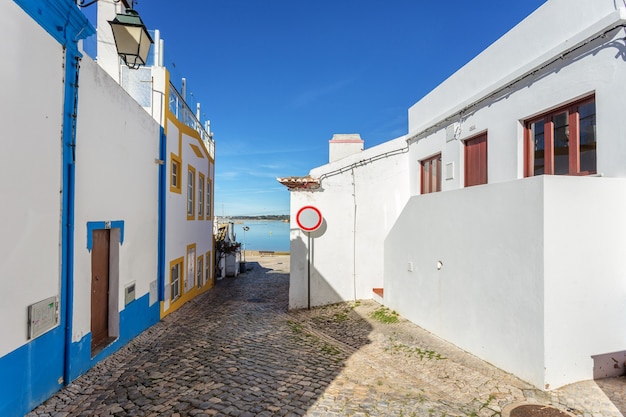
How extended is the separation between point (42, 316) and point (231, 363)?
290 centimetres

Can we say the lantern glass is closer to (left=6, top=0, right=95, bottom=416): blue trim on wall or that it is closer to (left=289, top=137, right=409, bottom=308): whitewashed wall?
(left=6, top=0, right=95, bottom=416): blue trim on wall

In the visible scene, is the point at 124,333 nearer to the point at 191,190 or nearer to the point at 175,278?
the point at 175,278

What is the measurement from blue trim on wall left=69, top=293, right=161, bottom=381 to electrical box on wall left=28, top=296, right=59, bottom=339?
719 millimetres

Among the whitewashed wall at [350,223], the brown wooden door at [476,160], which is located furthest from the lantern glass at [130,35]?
the brown wooden door at [476,160]

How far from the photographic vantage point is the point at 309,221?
33.1 feet

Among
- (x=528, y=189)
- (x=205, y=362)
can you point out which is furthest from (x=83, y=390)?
(x=528, y=189)

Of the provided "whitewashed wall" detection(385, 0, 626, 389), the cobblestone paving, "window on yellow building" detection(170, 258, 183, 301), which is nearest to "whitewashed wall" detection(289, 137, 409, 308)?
the cobblestone paving

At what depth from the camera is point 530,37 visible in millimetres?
6469

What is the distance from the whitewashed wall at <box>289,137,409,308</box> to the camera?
10.4 metres

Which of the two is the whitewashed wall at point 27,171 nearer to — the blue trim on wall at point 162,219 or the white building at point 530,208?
the blue trim on wall at point 162,219

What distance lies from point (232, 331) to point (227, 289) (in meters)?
9.08

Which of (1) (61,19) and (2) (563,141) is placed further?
(2) (563,141)

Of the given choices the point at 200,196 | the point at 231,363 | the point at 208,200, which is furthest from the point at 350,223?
the point at 208,200

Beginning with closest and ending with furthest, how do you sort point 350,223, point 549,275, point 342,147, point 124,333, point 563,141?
point 549,275
point 563,141
point 124,333
point 350,223
point 342,147
